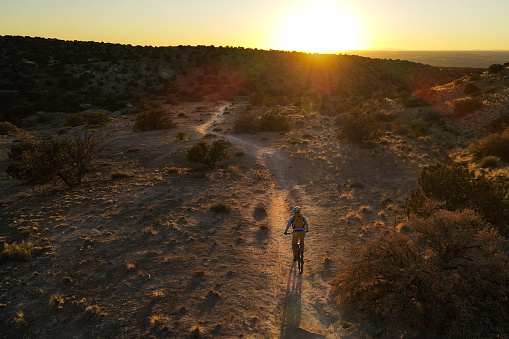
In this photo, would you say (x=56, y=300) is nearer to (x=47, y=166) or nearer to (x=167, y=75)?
(x=47, y=166)

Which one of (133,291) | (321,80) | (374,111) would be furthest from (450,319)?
(321,80)

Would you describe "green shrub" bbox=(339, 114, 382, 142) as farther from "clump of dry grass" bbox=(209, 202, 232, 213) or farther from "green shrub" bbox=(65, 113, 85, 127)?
"green shrub" bbox=(65, 113, 85, 127)

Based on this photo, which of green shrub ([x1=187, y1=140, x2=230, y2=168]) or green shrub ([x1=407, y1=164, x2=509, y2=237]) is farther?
green shrub ([x1=187, y1=140, x2=230, y2=168])

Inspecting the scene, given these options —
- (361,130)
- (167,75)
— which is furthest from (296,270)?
(167,75)

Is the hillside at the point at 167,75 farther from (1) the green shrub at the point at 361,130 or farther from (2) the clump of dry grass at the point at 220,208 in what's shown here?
(2) the clump of dry grass at the point at 220,208

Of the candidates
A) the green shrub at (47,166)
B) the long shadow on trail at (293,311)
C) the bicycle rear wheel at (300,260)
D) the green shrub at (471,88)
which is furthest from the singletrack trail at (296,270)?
the green shrub at (471,88)

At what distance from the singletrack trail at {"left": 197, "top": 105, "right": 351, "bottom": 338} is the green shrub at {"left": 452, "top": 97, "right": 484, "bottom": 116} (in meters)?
24.1

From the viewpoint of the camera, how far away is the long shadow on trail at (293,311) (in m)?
8.11

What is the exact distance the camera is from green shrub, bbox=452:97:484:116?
33000mm

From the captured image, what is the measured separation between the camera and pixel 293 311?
905cm

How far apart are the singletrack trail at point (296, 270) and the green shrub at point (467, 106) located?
24075 mm

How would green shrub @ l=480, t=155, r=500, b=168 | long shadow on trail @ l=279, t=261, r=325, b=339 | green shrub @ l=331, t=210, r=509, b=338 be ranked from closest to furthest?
green shrub @ l=331, t=210, r=509, b=338 < long shadow on trail @ l=279, t=261, r=325, b=339 < green shrub @ l=480, t=155, r=500, b=168

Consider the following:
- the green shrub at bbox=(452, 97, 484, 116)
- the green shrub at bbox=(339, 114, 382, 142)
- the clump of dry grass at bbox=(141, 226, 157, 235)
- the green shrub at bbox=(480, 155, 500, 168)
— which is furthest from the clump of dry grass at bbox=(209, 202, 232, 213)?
the green shrub at bbox=(452, 97, 484, 116)

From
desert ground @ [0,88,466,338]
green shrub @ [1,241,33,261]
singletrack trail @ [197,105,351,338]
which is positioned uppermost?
green shrub @ [1,241,33,261]
